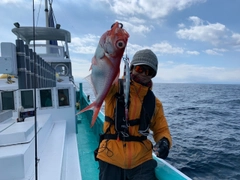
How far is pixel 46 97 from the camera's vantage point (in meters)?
5.54

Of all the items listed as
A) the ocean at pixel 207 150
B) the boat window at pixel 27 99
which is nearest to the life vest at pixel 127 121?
the ocean at pixel 207 150

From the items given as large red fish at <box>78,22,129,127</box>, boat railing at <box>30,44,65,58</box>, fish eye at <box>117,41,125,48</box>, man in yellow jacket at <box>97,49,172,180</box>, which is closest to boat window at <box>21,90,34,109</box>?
boat railing at <box>30,44,65,58</box>

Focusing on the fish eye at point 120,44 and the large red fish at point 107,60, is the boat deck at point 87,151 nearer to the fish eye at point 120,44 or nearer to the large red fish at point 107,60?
the large red fish at point 107,60

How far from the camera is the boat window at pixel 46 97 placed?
5.45m

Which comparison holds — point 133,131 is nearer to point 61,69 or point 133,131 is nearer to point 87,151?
point 87,151

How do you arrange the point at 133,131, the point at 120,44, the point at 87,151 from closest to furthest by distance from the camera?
the point at 120,44
the point at 133,131
the point at 87,151

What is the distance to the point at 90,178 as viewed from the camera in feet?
11.6

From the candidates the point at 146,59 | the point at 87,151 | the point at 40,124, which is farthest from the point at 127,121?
the point at 87,151

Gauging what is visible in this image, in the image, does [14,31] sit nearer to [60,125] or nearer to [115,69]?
[60,125]

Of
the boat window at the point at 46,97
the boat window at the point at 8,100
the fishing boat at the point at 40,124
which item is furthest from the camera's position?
the boat window at the point at 46,97

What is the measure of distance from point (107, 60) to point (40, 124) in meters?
3.06

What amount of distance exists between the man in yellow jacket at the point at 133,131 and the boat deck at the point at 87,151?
6.51 ft

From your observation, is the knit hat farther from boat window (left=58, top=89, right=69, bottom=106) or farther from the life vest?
boat window (left=58, top=89, right=69, bottom=106)

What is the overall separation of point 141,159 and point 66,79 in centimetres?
507
